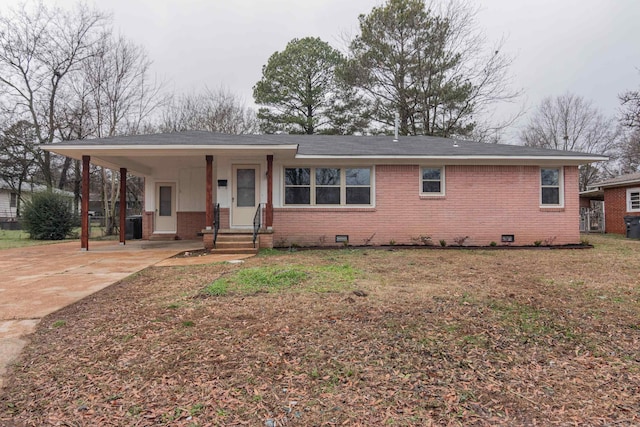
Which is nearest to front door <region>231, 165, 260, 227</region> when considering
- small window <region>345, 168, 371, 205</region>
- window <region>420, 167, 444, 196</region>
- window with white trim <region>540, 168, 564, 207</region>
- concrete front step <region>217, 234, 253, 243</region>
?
concrete front step <region>217, 234, 253, 243</region>

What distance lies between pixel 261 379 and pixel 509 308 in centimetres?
302

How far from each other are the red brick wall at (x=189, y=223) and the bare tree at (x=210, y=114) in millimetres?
11760

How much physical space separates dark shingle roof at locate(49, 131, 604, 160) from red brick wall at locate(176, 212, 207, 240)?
10.1 feet

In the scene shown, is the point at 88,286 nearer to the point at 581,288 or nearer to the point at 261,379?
the point at 261,379

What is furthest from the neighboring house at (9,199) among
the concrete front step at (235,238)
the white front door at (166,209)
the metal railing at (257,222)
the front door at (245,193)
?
the metal railing at (257,222)

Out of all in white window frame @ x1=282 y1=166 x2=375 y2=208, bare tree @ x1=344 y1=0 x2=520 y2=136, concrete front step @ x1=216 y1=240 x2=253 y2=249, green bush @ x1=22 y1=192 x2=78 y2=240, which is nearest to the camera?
concrete front step @ x1=216 y1=240 x2=253 y2=249

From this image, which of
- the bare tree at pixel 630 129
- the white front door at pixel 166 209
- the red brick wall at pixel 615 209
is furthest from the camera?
the red brick wall at pixel 615 209

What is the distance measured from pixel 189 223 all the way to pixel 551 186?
12468 millimetres

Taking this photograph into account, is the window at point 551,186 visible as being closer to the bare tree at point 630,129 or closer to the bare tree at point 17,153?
the bare tree at point 630,129

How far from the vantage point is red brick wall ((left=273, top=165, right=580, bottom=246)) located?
10.4 meters

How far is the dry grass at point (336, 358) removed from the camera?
2062mm

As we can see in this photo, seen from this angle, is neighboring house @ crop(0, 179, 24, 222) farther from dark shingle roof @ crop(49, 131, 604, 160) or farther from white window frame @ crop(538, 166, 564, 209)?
white window frame @ crop(538, 166, 564, 209)

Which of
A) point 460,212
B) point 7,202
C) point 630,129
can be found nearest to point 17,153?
point 7,202

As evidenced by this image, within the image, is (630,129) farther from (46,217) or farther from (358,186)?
(46,217)
